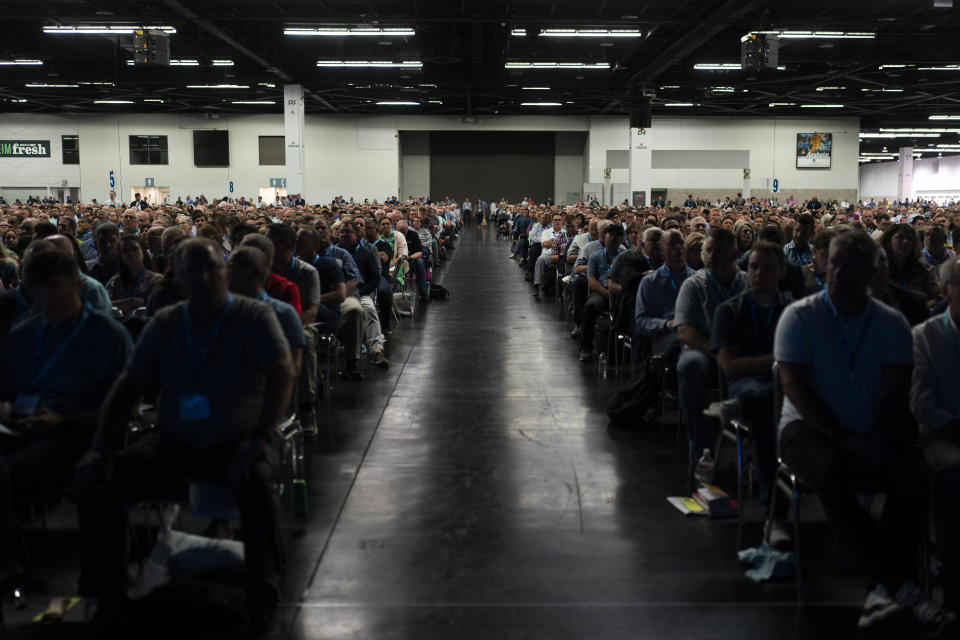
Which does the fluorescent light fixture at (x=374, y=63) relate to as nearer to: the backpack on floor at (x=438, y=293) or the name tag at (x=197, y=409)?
the backpack on floor at (x=438, y=293)

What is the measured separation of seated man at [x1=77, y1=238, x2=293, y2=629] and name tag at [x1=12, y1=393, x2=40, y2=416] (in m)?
0.50

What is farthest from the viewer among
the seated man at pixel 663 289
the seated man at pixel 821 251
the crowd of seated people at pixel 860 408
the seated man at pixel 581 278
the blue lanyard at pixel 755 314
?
the seated man at pixel 581 278

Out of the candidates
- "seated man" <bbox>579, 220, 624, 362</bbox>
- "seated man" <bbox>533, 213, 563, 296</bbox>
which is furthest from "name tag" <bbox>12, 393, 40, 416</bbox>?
"seated man" <bbox>533, 213, 563, 296</bbox>

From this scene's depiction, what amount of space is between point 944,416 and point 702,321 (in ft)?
5.85

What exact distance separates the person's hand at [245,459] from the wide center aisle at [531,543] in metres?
0.58

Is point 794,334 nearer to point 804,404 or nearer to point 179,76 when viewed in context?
point 804,404

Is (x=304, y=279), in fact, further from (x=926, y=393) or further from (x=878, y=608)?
(x=878, y=608)

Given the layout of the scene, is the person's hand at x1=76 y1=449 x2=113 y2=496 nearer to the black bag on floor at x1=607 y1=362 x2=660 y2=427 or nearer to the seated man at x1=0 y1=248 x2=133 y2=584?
the seated man at x1=0 y1=248 x2=133 y2=584

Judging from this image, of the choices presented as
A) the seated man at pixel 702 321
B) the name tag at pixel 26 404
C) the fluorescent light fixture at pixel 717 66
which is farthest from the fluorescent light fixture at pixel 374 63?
the name tag at pixel 26 404

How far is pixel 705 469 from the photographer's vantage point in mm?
4613

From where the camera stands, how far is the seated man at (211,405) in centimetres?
317

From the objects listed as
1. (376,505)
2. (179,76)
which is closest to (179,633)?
(376,505)

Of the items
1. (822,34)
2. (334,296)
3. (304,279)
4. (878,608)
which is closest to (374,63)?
(822,34)

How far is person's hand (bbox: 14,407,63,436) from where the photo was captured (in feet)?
11.4
